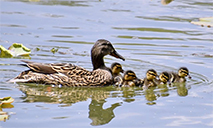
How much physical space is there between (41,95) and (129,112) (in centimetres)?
151

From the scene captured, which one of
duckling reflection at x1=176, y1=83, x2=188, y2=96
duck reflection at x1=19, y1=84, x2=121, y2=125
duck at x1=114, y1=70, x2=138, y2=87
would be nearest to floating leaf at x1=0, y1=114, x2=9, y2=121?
duck reflection at x1=19, y1=84, x2=121, y2=125

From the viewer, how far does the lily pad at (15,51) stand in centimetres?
971

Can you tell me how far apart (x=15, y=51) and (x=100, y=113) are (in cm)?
357

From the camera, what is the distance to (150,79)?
8469mm

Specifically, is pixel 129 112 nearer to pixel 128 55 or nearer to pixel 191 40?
pixel 128 55

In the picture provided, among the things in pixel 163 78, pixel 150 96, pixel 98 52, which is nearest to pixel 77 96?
pixel 150 96

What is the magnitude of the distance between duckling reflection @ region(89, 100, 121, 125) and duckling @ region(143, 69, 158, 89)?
122 centimetres

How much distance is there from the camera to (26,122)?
6.14 m

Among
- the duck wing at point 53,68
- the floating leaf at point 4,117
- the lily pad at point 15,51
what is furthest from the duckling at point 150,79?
the floating leaf at point 4,117

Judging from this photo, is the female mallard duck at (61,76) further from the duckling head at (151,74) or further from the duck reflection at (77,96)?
the duckling head at (151,74)

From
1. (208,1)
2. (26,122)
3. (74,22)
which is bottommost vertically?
(26,122)

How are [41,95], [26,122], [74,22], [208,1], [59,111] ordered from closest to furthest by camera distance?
[26,122] → [59,111] → [41,95] → [74,22] → [208,1]

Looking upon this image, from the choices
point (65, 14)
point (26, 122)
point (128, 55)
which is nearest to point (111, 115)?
point (26, 122)

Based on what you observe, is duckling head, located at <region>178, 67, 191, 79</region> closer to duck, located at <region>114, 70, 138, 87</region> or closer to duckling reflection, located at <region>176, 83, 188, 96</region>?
duckling reflection, located at <region>176, 83, 188, 96</region>
